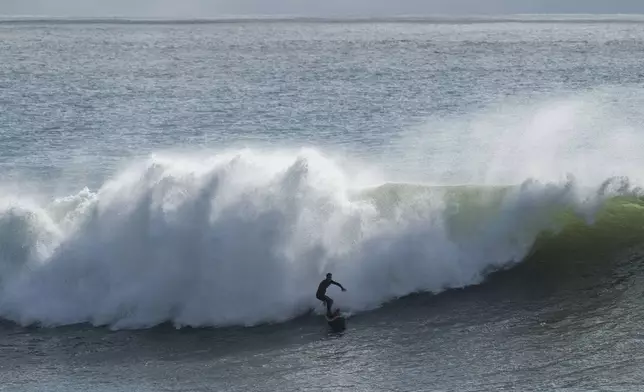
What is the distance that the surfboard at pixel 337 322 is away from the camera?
22641mm

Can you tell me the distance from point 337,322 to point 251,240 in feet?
12.4

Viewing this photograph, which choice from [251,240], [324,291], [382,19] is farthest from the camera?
[382,19]

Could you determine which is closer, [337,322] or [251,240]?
[337,322]

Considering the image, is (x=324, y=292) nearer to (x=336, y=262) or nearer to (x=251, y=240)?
(x=336, y=262)

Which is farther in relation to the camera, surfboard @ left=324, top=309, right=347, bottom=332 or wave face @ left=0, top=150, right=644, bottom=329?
wave face @ left=0, top=150, right=644, bottom=329

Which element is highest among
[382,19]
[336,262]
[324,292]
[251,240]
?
[382,19]

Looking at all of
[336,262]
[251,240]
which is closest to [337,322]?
[336,262]

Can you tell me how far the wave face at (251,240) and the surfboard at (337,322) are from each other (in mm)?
1158

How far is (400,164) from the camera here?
115ft

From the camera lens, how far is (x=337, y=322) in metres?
22.6

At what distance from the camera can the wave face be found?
24.6m

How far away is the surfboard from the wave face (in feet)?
3.80

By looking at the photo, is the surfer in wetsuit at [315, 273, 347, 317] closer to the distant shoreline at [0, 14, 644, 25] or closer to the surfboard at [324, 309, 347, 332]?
the surfboard at [324, 309, 347, 332]

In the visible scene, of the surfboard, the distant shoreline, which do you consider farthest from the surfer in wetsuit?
the distant shoreline
